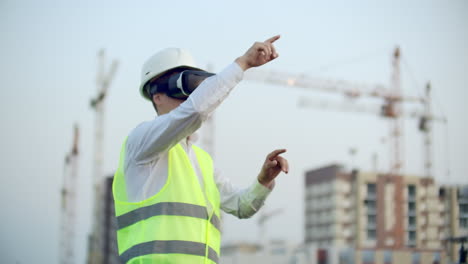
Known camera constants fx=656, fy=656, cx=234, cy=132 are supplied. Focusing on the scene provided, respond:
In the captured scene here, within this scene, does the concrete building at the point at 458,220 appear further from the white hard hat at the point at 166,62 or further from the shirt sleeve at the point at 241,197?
the white hard hat at the point at 166,62

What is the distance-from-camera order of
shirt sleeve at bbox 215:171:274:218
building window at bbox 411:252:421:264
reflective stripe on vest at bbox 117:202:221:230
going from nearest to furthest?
reflective stripe on vest at bbox 117:202:221:230
shirt sleeve at bbox 215:171:274:218
building window at bbox 411:252:421:264

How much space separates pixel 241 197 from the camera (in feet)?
12.0

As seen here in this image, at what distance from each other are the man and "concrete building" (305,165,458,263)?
105 meters

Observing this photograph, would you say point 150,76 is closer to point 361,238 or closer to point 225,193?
point 225,193

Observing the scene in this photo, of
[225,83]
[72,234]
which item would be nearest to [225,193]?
[225,83]

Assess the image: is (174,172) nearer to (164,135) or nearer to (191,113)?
(164,135)

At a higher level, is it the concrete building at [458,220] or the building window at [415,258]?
the concrete building at [458,220]

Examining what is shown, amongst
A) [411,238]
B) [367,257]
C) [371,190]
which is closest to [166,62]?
[367,257]

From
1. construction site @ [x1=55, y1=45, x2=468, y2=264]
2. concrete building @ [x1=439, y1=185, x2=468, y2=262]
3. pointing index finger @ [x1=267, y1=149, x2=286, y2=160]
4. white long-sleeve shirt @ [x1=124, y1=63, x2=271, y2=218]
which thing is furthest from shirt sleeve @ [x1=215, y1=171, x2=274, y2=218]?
construction site @ [x1=55, y1=45, x2=468, y2=264]

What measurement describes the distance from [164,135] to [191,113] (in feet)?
0.58

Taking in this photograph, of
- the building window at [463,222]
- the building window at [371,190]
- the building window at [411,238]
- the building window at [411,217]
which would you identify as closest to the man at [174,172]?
the building window at [463,222]

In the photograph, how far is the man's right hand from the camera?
115 inches

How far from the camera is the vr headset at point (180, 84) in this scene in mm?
3150

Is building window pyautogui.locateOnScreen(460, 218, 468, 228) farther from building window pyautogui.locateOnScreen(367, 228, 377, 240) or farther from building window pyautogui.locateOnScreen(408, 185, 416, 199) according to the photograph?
building window pyautogui.locateOnScreen(408, 185, 416, 199)
